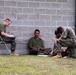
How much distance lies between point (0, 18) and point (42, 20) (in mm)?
1398

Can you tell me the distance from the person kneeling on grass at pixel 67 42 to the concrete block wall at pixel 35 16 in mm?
2027

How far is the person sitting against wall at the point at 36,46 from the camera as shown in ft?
35.4

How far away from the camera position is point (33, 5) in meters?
11.3

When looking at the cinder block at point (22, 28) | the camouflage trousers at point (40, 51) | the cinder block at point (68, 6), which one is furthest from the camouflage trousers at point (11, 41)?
the cinder block at point (68, 6)

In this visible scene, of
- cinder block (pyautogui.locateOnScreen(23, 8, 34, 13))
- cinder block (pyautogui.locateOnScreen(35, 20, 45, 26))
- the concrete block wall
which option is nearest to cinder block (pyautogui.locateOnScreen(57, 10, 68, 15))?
the concrete block wall

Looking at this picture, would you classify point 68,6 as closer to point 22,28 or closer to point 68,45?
point 22,28

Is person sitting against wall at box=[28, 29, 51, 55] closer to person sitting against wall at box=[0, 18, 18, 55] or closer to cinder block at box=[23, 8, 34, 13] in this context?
cinder block at box=[23, 8, 34, 13]

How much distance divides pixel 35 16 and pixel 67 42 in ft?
7.67

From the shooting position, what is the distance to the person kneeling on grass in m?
9.26

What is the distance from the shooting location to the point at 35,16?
11.3 meters

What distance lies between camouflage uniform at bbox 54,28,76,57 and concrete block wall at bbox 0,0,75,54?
6.68 ft

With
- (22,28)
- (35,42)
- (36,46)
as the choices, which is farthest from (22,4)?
(36,46)

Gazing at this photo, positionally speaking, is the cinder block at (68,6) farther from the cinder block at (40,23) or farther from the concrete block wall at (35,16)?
the cinder block at (40,23)

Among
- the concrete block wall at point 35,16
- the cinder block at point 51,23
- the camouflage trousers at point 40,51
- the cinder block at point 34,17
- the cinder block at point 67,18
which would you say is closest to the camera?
the camouflage trousers at point 40,51
